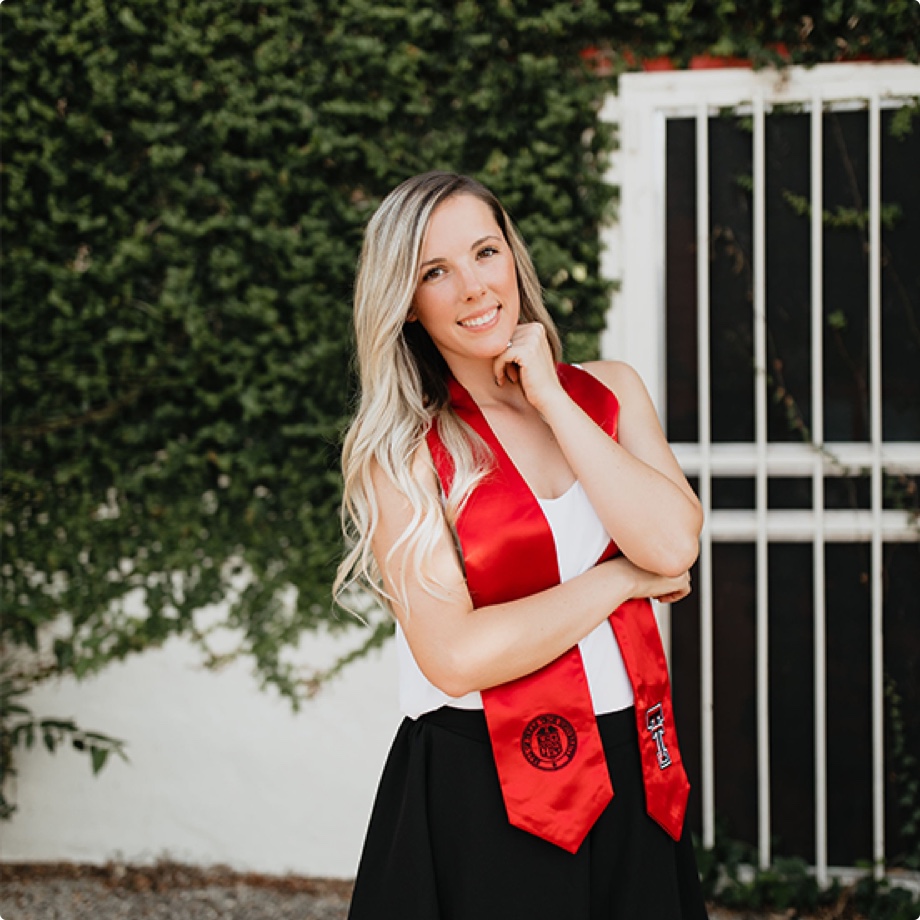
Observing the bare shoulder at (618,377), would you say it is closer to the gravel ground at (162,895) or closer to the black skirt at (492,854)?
the black skirt at (492,854)

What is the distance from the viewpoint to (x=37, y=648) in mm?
3605

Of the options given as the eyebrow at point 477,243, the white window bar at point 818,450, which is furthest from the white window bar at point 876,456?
the eyebrow at point 477,243

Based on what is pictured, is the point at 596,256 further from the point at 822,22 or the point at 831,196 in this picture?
the point at 822,22

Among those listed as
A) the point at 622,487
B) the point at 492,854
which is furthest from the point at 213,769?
the point at 622,487

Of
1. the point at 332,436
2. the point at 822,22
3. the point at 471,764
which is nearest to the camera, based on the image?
the point at 471,764

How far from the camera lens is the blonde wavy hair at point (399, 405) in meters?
1.77

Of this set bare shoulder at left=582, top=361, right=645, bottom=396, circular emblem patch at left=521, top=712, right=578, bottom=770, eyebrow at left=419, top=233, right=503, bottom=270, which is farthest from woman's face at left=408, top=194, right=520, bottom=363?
circular emblem patch at left=521, top=712, right=578, bottom=770

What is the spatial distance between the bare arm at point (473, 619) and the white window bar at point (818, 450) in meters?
1.79

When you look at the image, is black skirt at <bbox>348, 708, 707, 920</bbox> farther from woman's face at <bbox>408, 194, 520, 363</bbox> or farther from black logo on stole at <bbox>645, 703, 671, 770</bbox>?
woman's face at <bbox>408, 194, 520, 363</bbox>

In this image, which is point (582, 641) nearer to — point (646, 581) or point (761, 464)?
point (646, 581)

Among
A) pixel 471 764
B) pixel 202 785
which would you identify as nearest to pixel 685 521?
pixel 471 764

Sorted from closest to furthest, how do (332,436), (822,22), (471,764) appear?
1. (471,764)
2. (822,22)
3. (332,436)

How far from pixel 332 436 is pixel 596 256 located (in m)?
1.14

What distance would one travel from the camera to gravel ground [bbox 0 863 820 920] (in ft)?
11.1
